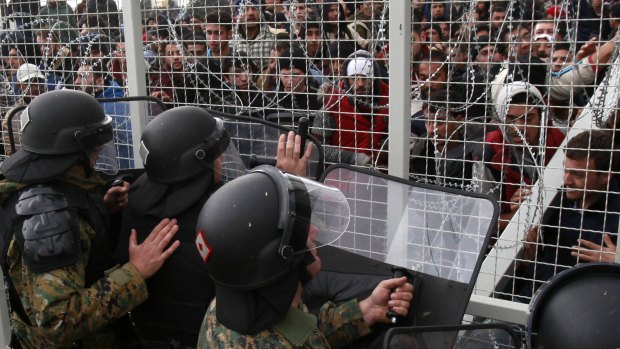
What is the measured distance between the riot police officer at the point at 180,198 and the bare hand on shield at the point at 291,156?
194 millimetres

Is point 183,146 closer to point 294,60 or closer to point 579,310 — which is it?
point 294,60

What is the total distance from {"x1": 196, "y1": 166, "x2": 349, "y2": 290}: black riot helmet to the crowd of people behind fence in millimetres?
1025

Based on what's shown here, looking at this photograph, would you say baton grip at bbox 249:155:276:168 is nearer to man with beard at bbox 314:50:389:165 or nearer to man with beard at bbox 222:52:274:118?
man with beard at bbox 314:50:389:165

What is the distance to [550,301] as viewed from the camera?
1748mm

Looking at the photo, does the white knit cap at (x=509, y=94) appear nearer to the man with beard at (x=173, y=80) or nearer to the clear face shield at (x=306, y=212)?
the clear face shield at (x=306, y=212)

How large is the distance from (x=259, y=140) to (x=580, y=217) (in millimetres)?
1409

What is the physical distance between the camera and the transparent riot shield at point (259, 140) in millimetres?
2523

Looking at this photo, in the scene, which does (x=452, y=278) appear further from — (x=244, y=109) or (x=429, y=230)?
(x=244, y=109)

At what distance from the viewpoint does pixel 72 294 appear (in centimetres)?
212

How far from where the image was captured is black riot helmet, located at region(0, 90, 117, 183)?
231cm

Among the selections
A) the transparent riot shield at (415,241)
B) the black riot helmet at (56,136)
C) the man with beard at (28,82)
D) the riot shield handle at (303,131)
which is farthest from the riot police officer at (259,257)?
the man with beard at (28,82)

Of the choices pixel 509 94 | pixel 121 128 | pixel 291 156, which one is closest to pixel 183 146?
pixel 291 156

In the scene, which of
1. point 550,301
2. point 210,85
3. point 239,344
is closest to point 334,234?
point 239,344

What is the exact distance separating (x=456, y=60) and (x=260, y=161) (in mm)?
939
